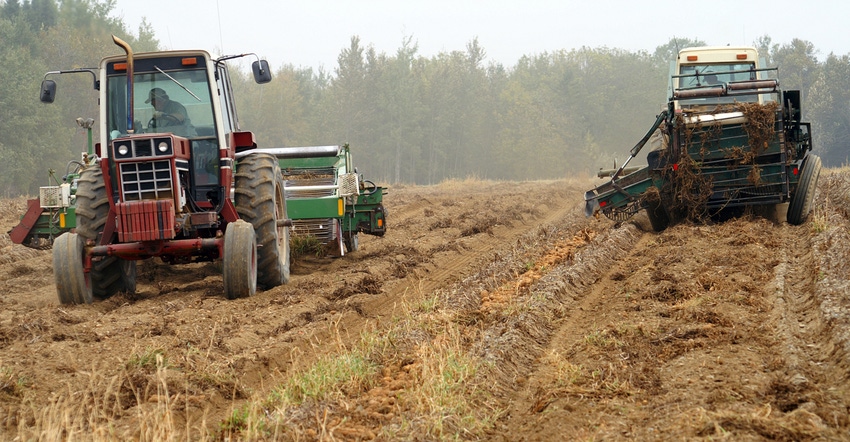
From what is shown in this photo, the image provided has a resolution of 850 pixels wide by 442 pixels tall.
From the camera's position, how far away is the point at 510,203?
22.1 m

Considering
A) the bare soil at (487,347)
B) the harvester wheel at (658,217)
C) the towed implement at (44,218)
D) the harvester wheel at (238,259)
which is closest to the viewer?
the bare soil at (487,347)

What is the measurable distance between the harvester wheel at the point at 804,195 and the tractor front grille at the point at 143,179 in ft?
29.1

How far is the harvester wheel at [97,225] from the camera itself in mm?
8531

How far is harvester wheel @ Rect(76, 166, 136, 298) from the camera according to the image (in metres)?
8.53

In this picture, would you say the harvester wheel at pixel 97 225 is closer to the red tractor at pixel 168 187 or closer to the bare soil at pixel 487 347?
the red tractor at pixel 168 187

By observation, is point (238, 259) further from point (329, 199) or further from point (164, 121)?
point (329, 199)

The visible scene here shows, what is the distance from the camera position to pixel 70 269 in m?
8.19

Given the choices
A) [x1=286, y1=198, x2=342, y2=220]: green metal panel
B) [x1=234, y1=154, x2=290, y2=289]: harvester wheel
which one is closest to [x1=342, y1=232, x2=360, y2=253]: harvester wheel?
[x1=286, y1=198, x2=342, y2=220]: green metal panel

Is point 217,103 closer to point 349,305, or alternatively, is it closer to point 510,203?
point 349,305

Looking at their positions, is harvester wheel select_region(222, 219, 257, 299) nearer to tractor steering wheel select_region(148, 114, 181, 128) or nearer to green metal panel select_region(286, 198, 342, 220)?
tractor steering wheel select_region(148, 114, 181, 128)

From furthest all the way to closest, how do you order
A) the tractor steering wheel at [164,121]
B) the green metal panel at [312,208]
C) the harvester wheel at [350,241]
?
the harvester wheel at [350,241]
the green metal panel at [312,208]
the tractor steering wheel at [164,121]

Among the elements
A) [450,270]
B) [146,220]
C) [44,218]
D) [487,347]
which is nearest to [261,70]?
[146,220]

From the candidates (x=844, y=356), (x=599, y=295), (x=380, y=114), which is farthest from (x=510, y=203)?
(x=380, y=114)

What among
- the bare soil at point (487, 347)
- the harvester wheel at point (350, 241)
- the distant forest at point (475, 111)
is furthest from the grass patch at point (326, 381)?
the distant forest at point (475, 111)
